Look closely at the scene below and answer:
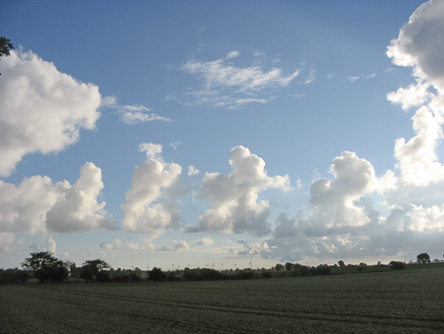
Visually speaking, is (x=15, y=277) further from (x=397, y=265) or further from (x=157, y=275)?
(x=397, y=265)

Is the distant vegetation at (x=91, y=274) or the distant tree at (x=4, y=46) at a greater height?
the distant tree at (x=4, y=46)

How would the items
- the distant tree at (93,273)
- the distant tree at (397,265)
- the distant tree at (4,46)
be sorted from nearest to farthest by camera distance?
the distant tree at (4,46)
the distant tree at (93,273)
the distant tree at (397,265)

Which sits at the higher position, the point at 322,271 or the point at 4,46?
the point at 4,46

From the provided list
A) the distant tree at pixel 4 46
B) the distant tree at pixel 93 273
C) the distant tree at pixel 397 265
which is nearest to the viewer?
the distant tree at pixel 4 46

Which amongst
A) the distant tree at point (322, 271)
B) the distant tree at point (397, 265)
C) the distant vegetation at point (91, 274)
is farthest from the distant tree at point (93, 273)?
the distant tree at point (397, 265)

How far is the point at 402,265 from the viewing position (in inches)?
6358

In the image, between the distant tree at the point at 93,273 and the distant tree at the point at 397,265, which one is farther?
the distant tree at the point at 397,265

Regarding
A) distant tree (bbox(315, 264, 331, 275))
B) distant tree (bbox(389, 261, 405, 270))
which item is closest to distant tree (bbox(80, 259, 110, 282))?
distant tree (bbox(315, 264, 331, 275))

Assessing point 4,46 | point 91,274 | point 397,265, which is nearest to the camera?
point 4,46

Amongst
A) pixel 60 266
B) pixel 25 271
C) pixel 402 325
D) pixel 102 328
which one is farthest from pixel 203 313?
pixel 25 271

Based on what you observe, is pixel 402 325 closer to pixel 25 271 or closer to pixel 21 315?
pixel 21 315

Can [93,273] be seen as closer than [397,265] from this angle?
Yes

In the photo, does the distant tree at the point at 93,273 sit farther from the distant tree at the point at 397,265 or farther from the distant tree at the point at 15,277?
the distant tree at the point at 397,265

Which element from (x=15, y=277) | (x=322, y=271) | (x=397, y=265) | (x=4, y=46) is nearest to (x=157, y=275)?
(x=15, y=277)
